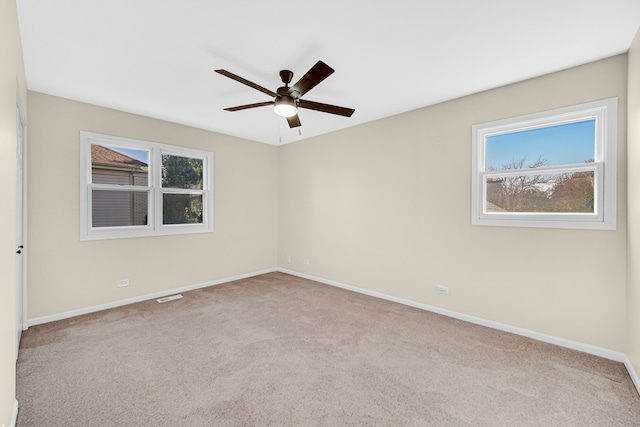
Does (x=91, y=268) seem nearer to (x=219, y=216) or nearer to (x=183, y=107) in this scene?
(x=219, y=216)

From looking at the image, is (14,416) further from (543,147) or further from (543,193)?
(543,147)

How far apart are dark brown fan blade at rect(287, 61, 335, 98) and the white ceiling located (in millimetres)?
268

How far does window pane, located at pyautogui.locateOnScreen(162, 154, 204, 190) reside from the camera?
4.26 meters

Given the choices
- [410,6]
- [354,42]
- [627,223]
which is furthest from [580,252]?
[354,42]

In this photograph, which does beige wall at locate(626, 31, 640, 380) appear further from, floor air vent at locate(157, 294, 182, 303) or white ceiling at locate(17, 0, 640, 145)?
floor air vent at locate(157, 294, 182, 303)

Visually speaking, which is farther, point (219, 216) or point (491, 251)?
point (219, 216)

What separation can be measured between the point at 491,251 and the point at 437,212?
737 mm

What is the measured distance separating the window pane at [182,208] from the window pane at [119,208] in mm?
279

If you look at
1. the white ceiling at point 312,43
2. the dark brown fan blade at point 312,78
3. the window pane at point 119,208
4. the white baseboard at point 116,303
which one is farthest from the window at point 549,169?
the window pane at point 119,208

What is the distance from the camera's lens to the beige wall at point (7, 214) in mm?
1395

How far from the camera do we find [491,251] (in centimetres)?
310

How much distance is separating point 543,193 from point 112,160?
522 cm

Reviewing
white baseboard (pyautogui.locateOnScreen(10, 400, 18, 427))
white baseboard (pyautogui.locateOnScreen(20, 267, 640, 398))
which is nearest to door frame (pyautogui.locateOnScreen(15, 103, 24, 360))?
white baseboard (pyautogui.locateOnScreen(20, 267, 640, 398))

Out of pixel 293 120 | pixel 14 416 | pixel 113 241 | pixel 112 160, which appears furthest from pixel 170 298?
pixel 293 120
